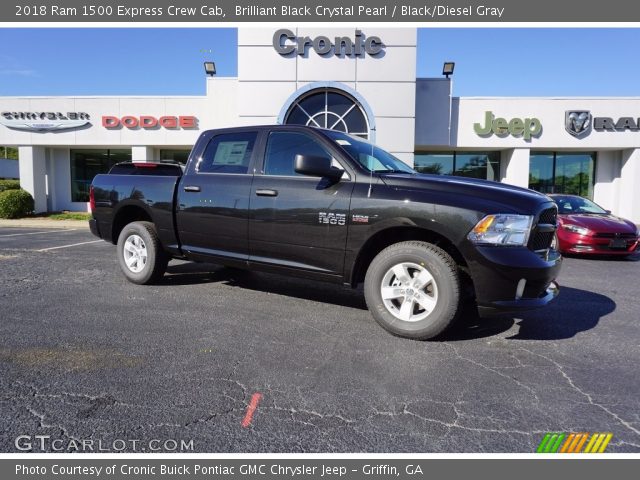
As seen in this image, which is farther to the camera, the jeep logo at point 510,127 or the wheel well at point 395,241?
the jeep logo at point 510,127

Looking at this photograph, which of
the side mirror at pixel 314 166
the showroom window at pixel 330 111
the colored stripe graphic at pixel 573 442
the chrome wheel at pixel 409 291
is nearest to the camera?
the colored stripe graphic at pixel 573 442

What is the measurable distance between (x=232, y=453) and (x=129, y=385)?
106 centimetres

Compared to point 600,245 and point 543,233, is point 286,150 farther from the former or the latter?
point 600,245

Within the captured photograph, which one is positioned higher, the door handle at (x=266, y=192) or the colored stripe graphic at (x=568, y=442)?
the door handle at (x=266, y=192)

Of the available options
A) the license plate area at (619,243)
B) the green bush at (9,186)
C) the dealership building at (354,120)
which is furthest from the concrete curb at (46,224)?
the license plate area at (619,243)

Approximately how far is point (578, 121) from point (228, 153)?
17.3 m

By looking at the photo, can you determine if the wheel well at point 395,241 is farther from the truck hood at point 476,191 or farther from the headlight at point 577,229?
the headlight at point 577,229

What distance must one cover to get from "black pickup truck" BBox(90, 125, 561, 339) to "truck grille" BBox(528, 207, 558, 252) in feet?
0.06

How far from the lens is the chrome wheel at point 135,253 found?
5551 millimetres

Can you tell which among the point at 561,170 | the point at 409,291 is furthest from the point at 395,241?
the point at 561,170

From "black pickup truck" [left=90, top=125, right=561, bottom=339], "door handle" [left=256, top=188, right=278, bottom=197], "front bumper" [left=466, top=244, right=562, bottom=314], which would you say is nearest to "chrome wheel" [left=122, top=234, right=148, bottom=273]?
"black pickup truck" [left=90, top=125, right=561, bottom=339]

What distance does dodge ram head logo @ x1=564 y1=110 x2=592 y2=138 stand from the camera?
1716 centimetres

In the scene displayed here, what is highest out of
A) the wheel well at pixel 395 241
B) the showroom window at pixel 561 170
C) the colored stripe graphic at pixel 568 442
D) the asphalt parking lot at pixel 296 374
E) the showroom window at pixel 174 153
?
the showroom window at pixel 174 153

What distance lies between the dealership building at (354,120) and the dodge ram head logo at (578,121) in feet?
0.13
